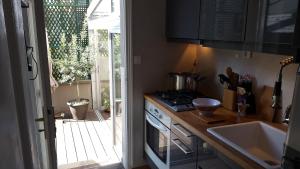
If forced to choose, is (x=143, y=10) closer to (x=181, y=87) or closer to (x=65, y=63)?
(x=181, y=87)

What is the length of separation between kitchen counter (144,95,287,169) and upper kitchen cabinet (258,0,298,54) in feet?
1.95

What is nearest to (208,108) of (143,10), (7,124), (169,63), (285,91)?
(285,91)

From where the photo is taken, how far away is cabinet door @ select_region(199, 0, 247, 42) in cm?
152

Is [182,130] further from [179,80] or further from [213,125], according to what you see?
[179,80]

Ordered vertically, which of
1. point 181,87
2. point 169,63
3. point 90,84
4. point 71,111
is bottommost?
point 71,111

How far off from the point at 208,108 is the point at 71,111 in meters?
3.14

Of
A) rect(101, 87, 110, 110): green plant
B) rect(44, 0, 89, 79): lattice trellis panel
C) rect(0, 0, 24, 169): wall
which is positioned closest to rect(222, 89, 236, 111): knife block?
rect(0, 0, 24, 169): wall

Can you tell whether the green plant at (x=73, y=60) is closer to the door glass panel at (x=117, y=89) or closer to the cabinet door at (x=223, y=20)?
the door glass panel at (x=117, y=89)

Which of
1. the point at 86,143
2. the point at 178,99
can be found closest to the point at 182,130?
the point at 178,99

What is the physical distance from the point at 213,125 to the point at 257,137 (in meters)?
0.36

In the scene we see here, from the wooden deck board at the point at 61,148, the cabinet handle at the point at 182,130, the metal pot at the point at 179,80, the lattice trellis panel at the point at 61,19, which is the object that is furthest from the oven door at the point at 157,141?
the lattice trellis panel at the point at 61,19

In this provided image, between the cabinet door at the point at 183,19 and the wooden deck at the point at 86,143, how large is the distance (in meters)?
1.36

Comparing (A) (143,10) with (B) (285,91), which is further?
(A) (143,10)

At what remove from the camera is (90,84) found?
15.4ft
